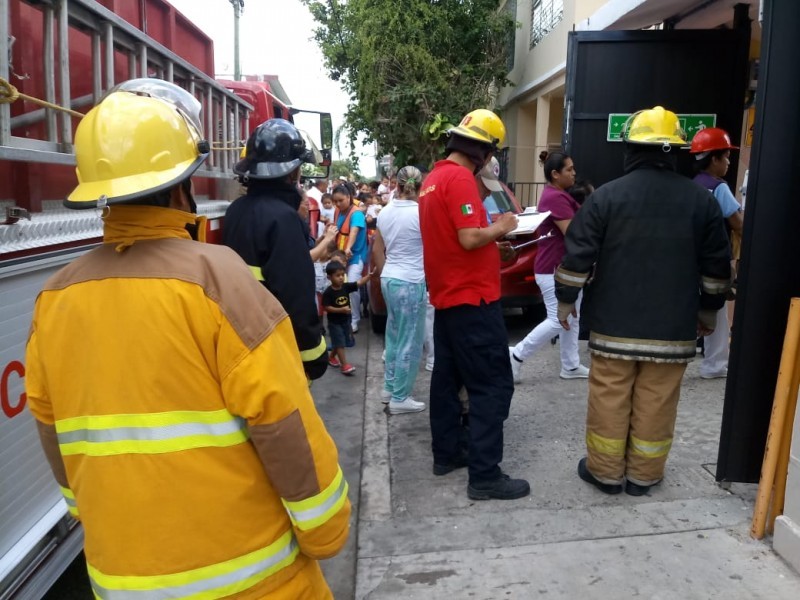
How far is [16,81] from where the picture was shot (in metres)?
2.19

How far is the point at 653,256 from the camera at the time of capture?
10.7ft

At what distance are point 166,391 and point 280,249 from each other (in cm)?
142

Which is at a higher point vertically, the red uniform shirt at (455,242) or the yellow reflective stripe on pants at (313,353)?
the red uniform shirt at (455,242)

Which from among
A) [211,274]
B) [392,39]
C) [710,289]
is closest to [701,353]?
[710,289]

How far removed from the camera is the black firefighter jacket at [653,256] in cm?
324

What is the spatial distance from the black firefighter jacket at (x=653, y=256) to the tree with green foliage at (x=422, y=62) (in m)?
11.3

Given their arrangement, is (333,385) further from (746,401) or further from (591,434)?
(746,401)

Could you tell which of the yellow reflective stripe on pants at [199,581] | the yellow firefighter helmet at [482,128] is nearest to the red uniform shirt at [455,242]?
the yellow firefighter helmet at [482,128]

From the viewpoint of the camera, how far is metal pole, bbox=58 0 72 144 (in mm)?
2246

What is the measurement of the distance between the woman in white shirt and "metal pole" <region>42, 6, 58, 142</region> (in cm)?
258

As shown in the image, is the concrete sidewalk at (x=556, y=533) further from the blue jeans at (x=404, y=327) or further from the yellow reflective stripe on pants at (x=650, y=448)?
the blue jeans at (x=404, y=327)

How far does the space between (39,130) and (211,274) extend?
138 cm

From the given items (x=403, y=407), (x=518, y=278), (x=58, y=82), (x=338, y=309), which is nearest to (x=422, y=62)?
(x=518, y=278)

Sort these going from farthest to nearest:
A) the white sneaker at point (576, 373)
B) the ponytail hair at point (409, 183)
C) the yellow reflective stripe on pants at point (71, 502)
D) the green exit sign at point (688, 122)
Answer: the green exit sign at point (688, 122) → the white sneaker at point (576, 373) → the ponytail hair at point (409, 183) → the yellow reflective stripe on pants at point (71, 502)
